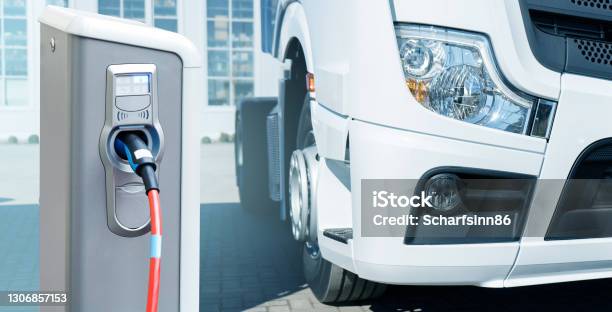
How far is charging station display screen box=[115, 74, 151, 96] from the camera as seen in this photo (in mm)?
2094

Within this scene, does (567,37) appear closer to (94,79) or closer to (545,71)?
(545,71)

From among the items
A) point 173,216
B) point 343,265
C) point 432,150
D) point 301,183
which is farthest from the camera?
point 301,183

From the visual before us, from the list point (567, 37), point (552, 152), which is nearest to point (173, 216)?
point (552, 152)

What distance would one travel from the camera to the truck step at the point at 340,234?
2.99 meters

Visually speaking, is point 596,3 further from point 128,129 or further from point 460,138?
point 128,129

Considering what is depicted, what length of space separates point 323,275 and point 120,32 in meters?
1.80

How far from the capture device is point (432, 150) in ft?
8.82

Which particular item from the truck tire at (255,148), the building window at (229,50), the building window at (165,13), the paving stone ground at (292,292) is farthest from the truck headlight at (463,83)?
the building window at (229,50)

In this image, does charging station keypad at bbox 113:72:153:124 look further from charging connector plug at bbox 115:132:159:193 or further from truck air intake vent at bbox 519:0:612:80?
truck air intake vent at bbox 519:0:612:80

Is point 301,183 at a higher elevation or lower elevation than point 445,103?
lower

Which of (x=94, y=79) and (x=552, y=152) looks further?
(x=552, y=152)

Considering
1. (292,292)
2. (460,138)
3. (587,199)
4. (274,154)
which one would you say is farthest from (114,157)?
(274,154)

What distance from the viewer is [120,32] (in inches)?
82.4

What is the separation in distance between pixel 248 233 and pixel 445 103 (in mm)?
3496
